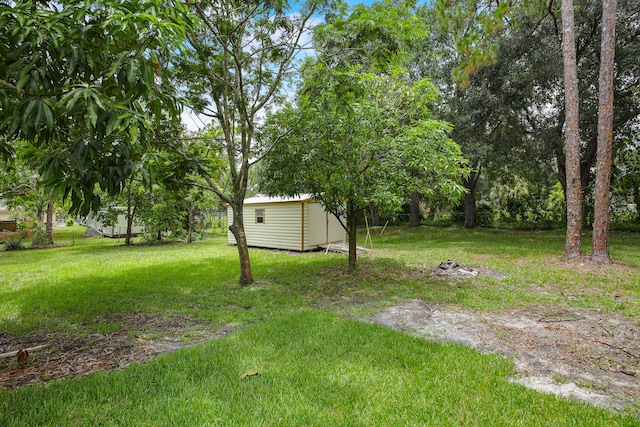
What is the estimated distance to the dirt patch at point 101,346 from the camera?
9.36ft

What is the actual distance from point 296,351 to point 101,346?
6.97ft

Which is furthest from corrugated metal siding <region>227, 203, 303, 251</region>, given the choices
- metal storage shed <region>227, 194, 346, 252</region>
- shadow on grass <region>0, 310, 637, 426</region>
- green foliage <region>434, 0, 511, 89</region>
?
shadow on grass <region>0, 310, 637, 426</region>

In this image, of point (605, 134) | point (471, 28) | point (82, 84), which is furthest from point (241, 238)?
point (471, 28)

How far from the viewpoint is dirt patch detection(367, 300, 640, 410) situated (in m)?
2.53

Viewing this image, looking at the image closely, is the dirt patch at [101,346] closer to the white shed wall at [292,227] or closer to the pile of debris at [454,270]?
the pile of debris at [454,270]

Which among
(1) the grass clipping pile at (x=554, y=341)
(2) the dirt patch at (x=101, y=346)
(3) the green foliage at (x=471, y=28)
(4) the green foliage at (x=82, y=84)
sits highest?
(3) the green foliage at (x=471, y=28)

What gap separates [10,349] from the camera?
135 inches

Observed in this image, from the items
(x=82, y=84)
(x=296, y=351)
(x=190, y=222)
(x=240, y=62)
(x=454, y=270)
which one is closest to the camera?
(x=82, y=84)

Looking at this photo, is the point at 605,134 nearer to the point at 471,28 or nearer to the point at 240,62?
the point at 471,28

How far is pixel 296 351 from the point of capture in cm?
310

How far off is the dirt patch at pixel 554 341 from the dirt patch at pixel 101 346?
2.34 metres

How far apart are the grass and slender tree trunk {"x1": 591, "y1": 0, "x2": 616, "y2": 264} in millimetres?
772

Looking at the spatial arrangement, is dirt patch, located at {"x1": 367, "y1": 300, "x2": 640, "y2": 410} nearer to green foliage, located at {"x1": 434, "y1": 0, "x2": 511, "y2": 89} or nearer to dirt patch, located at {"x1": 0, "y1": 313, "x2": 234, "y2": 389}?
dirt patch, located at {"x1": 0, "y1": 313, "x2": 234, "y2": 389}

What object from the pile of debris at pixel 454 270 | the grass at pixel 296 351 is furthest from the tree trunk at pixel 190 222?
the pile of debris at pixel 454 270
